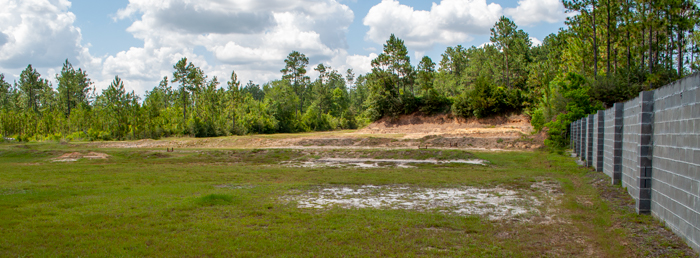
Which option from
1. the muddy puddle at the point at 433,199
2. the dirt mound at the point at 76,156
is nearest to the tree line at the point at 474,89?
the muddy puddle at the point at 433,199

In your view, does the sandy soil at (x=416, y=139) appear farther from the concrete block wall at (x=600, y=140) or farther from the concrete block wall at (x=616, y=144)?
the concrete block wall at (x=616, y=144)

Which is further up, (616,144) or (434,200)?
(616,144)

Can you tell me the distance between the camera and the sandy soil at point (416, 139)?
34716 millimetres

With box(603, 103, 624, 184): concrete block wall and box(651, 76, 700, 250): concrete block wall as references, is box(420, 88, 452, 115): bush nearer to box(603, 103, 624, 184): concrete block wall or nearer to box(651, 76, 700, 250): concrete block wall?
box(603, 103, 624, 184): concrete block wall

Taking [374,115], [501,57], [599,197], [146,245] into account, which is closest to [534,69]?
[501,57]

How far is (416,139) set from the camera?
39188mm

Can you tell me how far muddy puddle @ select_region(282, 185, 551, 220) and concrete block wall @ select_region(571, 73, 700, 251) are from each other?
2198 mm

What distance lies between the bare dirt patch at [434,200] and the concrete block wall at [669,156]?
2202mm

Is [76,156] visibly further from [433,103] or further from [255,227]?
[433,103]

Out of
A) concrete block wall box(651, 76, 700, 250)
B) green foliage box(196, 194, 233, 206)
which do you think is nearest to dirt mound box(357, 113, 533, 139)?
concrete block wall box(651, 76, 700, 250)

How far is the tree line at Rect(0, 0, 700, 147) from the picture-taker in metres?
33.2

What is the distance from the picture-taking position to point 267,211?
8.98 meters

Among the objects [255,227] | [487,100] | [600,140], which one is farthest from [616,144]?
[487,100]

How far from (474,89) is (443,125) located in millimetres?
6293
